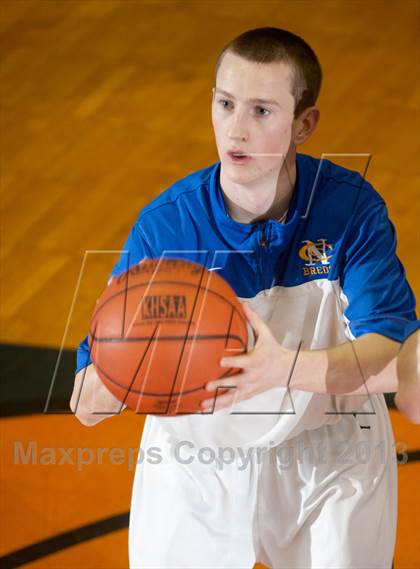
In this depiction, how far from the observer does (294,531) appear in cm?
196

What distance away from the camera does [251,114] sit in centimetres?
180

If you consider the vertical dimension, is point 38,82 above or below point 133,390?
above

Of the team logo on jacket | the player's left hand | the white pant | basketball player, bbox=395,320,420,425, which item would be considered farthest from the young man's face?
the white pant

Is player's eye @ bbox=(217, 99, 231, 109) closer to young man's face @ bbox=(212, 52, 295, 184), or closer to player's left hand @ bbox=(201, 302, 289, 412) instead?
young man's face @ bbox=(212, 52, 295, 184)

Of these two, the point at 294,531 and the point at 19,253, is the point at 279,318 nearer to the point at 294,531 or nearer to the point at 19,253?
the point at 294,531

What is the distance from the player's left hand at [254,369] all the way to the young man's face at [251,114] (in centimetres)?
28

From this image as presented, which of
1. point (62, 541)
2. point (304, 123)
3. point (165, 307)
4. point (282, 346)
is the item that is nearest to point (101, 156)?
point (62, 541)

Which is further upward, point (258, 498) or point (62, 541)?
point (258, 498)

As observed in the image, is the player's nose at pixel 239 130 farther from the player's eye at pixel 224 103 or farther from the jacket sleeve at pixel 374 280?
the jacket sleeve at pixel 374 280

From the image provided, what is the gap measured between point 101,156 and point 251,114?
227 cm

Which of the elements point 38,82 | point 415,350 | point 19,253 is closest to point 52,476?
point 19,253

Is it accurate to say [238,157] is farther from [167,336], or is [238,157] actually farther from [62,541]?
[62,541]

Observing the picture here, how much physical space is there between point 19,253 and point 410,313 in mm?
2075

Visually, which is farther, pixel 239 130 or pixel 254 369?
pixel 239 130
